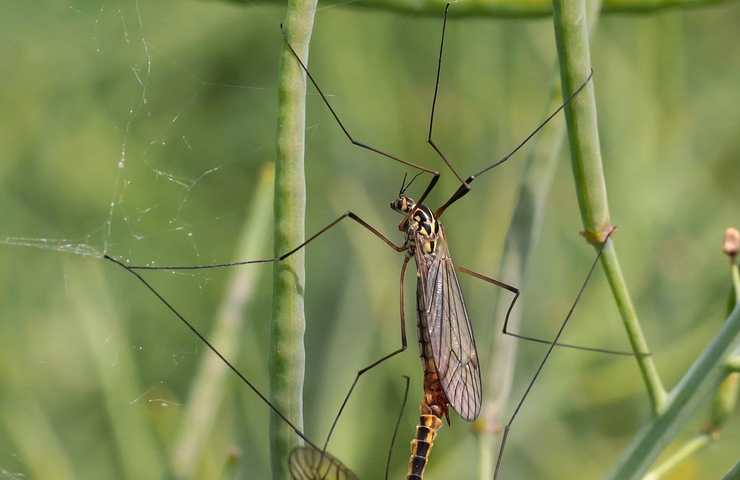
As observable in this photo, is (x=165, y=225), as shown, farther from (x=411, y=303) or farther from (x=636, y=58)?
Answer: (x=636, y=58)

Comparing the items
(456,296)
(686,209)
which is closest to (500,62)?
(686,209)

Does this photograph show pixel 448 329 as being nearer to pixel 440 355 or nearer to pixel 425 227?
pixel 440 355

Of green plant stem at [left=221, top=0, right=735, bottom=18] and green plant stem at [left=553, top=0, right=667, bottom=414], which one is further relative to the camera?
green plant stem at [left=221, top=0, right=735, bottom=18]

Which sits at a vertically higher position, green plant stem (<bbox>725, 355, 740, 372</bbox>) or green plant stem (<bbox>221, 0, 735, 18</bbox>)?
green plant stem (<bbox>221, 0, 735, 18</bbox>)

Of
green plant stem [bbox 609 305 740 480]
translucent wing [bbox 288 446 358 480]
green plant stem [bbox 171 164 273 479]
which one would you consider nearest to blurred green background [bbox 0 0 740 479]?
green plant stem [bbox 171 164 273 479]

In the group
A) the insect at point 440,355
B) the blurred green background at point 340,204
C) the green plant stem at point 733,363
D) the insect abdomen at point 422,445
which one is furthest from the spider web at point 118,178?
the green plant stem at point 733,363

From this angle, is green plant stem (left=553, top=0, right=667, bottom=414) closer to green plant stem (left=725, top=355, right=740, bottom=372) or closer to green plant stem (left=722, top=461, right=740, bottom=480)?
green plant stem (left=725, top=355, right=740, bottom=372)

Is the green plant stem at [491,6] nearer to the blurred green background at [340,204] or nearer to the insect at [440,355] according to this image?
the insect at [440,355]
